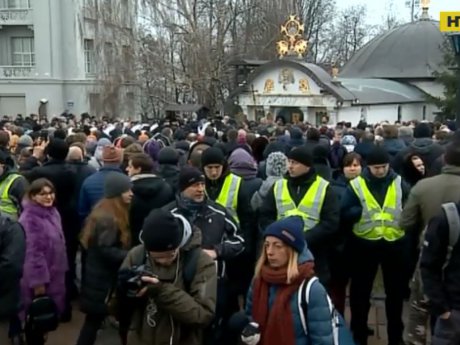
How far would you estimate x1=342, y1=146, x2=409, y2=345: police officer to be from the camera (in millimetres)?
6516

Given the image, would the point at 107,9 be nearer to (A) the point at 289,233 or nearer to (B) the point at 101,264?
(B) the point at 101,264

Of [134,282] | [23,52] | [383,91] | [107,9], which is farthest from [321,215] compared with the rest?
[23,52]

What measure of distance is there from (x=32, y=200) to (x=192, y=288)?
2.64m

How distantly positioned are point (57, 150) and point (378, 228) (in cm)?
348

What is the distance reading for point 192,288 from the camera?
4227 mm

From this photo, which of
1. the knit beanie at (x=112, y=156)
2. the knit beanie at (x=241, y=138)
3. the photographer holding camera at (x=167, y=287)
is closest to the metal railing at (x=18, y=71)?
the knit beanie at (x=241, y=138)

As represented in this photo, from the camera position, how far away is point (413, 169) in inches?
317

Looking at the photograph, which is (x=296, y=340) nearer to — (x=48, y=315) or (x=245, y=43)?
(x=48, y=315)

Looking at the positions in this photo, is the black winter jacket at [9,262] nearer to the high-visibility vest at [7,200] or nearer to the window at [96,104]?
the high-visibility vest at [7,200]

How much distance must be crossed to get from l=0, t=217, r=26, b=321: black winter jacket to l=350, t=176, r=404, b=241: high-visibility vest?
→ 294 cm

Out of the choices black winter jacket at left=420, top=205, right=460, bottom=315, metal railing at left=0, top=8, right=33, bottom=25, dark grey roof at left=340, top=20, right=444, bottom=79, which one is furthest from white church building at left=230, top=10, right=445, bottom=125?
black winter jacket at left=420, top=205, right=460, bottom=315

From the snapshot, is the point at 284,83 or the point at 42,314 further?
the point at 284,83

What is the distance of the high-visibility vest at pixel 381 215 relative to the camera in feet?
21.4

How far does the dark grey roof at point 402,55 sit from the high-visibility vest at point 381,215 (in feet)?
133
